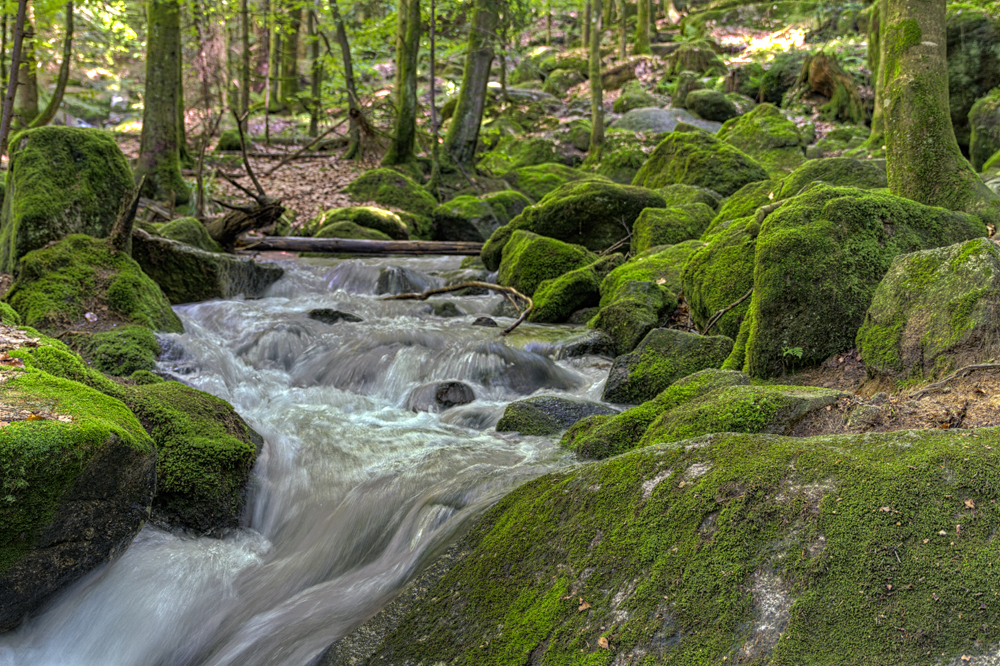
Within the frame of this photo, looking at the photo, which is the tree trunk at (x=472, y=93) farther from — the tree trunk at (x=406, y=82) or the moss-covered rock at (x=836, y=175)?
the moss-covered rock at (x=836, y=175)


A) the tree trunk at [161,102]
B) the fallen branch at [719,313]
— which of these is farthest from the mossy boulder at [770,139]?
the tree trunk at [161,102]

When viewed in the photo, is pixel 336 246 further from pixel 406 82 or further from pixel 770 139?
pixel 770 139

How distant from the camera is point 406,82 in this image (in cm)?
1622

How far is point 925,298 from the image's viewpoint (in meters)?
3.66

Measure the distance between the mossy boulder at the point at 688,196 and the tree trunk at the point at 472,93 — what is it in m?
6.96

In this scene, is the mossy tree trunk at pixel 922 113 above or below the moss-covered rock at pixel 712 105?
below

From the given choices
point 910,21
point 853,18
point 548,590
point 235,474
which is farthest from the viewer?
point 853,18

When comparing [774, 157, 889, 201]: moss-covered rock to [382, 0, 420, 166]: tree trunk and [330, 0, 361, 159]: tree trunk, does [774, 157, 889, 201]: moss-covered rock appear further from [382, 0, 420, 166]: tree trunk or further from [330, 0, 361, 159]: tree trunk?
[330, 0, 361, 159]: tree trunk

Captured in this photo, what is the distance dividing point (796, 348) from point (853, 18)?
28549mm

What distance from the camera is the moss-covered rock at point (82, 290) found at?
588cm

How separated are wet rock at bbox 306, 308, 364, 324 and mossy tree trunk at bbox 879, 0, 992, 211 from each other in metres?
6.08

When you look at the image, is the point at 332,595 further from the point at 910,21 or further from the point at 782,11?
the point at 782,11

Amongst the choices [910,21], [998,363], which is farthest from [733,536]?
[910,21]

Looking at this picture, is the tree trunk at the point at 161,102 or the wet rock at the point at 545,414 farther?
the tree trunk at the point at 161,102
